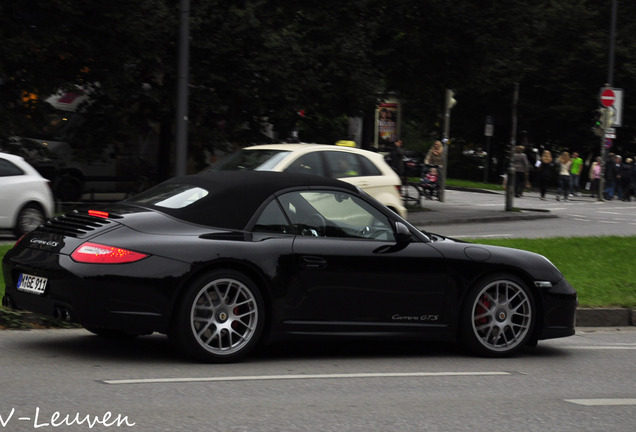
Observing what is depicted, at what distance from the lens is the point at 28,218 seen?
18406 millimetres

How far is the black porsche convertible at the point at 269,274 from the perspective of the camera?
25.1ft

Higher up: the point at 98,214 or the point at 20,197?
the point at 98,214

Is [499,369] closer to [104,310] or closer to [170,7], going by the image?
[104,310]

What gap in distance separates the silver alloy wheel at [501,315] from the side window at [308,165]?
8200 millimetres

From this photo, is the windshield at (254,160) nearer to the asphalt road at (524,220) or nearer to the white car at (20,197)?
the white car at (20,197)

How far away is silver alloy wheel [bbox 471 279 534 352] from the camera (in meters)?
8.91

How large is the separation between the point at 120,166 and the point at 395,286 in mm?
20572

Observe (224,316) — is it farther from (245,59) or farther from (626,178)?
(626,178)

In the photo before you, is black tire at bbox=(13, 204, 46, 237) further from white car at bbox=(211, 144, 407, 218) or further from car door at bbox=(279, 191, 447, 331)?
car door at bbox=(279, 191, 447, 331)

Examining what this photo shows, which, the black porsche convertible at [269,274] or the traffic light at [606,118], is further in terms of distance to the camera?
the traffic light at [606,118]

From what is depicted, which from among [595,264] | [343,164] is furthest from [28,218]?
[595,264]

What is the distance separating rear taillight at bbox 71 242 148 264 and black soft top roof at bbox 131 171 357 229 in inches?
23.7

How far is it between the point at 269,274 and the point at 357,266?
729 mm

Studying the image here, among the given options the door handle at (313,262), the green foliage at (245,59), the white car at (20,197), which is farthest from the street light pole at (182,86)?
the door handle at (313,262)
